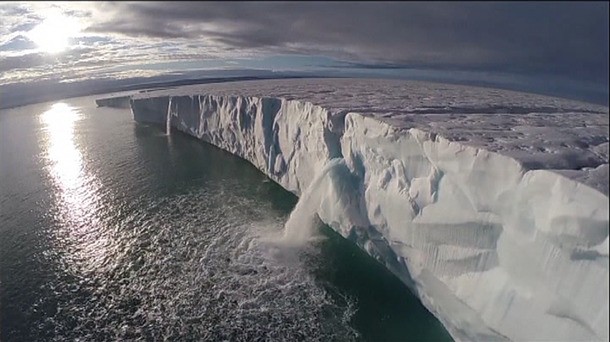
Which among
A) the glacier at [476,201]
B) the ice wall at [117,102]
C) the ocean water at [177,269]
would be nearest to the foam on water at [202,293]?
the ocean water at [177,269]

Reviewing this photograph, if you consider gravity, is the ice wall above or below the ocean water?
below

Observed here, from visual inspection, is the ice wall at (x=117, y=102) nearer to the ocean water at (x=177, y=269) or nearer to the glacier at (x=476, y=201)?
the ocean water at (x=177, y=269)

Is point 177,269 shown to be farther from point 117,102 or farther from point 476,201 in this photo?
point 117,102

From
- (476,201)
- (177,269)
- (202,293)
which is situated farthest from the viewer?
(177,269)

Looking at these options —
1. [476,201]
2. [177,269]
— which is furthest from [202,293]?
[476,201]

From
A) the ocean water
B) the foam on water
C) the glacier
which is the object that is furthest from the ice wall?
the glacier

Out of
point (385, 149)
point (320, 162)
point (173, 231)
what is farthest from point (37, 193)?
point (385, 149)

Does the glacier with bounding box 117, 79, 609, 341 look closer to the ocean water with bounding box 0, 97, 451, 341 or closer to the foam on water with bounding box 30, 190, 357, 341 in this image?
the ocean water with bounding box 0, 97, 451, 341
